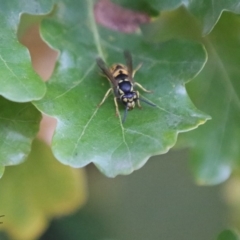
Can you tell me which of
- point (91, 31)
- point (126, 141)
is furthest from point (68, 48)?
point (126, 141)

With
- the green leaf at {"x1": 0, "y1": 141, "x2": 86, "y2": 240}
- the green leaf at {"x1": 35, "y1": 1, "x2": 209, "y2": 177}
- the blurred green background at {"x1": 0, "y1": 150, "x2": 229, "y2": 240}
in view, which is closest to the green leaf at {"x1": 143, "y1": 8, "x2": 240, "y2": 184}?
the green leaf at {"x1": 35, "y1": 1, "x2": 209, "y2": 177}

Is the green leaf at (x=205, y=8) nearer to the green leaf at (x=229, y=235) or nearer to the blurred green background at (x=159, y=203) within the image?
the green leaf at (x=229, y=235)

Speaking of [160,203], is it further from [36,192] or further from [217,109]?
[217,109]

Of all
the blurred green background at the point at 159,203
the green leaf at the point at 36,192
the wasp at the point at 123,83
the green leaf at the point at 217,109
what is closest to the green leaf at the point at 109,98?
the wasp at the point at 123,83

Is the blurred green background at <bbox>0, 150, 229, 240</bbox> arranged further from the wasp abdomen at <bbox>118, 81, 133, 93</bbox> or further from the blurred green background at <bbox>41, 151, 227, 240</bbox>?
the wasp abdomen at <bbox>118, 81, 133, 93</bbox>

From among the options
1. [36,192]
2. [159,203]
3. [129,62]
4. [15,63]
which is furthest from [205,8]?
[159,203]

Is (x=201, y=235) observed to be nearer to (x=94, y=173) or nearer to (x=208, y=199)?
(x=208, y=199)
